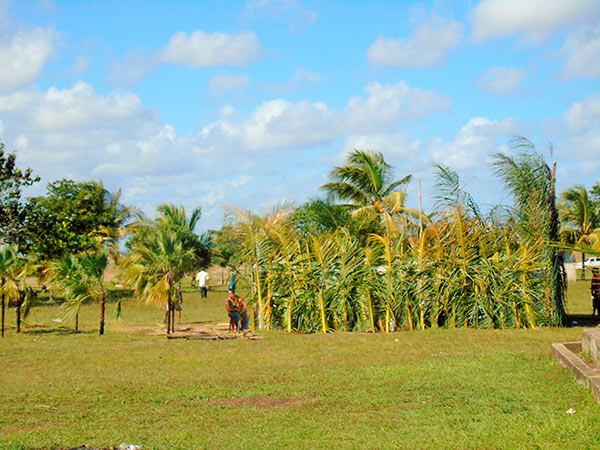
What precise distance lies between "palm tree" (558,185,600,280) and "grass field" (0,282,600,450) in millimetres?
25783

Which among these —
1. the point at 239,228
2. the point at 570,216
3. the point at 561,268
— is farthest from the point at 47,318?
the point at 570,216

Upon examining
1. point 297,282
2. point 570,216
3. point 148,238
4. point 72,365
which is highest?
point 570,216

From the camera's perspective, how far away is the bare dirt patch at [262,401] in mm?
8406

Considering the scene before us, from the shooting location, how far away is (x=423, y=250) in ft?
55.0

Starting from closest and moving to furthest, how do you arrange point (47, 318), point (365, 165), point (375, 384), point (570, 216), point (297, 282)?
1. point (375, 384)
2. point (297, 282)
3. point (47, 318)
4. point (365, 165)
5. point (570, 216)

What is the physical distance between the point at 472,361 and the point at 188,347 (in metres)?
6.25

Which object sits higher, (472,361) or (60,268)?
(60,268)

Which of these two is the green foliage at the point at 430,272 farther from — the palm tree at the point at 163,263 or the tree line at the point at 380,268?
Answer: the palm tree at the point at 163,263

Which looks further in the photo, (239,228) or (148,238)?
(239,228)

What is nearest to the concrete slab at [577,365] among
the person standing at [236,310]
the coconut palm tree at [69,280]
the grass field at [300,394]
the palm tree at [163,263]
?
the grass field at [300,394]

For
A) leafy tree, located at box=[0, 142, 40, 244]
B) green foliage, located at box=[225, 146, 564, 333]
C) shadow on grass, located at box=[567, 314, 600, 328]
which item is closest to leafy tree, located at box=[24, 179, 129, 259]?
leafy tree, located at box=[0, 142, 40, 244]

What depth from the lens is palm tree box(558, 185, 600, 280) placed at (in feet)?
126

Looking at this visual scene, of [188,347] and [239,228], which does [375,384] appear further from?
[239,228]

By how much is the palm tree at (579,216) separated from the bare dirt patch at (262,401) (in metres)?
32.5
